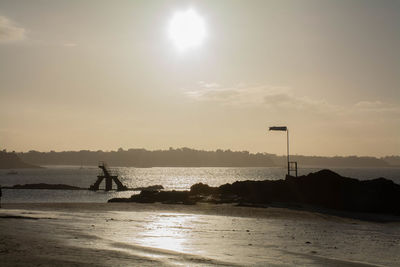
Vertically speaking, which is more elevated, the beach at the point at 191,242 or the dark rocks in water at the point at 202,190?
the dark rocks in water at the point at 202,190

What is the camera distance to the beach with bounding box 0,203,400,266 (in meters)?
12.0

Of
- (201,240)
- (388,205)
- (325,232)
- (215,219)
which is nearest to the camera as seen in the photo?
(201,240)

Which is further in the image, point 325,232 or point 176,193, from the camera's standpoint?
point 176,193

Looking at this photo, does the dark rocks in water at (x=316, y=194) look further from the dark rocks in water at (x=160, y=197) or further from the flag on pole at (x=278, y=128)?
the flag on pole at (x=278, y=128)

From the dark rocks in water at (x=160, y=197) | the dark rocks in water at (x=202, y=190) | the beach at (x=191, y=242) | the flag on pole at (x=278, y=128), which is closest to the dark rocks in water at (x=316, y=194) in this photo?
the dark rocks in water at (x=160, y=197)

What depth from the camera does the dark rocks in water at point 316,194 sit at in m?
37.2

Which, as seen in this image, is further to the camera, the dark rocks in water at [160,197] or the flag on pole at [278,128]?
the flag on pole at [278,128]

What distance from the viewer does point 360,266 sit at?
488 inches

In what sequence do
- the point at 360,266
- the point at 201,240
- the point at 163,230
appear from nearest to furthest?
the point at 360,266 < the point at 201,240 < the point at 163,230

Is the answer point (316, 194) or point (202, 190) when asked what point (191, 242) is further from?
point (202, 190)

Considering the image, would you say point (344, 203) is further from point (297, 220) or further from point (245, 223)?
point (245, 223)

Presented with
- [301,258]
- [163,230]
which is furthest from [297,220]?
[301,258]

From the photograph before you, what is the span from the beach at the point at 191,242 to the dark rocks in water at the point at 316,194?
451 inches

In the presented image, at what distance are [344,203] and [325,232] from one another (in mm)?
17953
